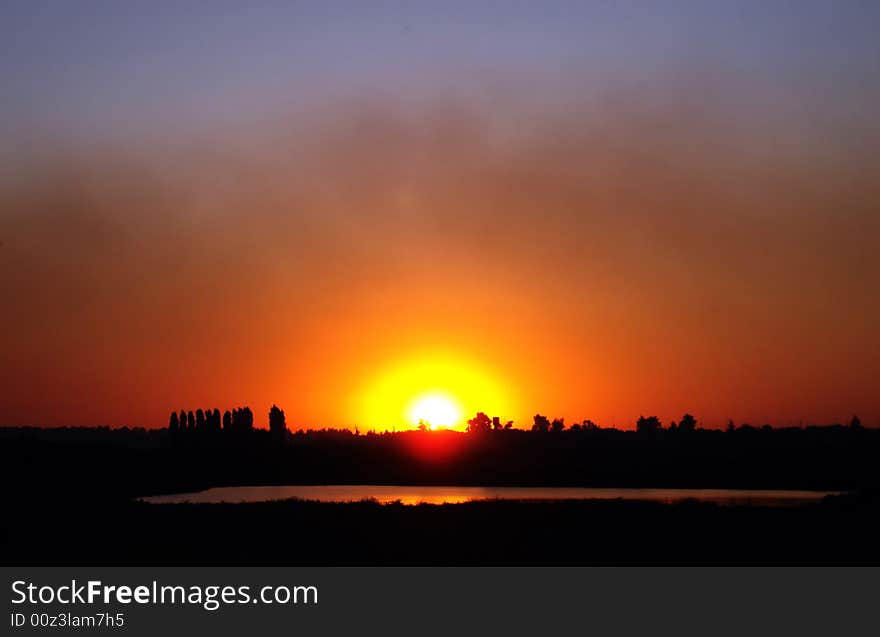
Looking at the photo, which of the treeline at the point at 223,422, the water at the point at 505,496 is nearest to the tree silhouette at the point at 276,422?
the treeline at the point at 223,422

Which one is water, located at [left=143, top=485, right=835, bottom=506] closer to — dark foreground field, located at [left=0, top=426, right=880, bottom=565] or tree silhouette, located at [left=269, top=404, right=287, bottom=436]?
dark foreground field, located at [left=0, top=426, right=880, bottom=565]

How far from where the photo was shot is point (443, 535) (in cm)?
4000

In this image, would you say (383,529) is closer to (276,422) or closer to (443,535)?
(443,535)

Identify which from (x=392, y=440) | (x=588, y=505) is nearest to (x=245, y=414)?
(x=392, y=440)

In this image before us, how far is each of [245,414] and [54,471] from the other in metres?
73.5

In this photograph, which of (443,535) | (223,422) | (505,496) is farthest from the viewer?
(223,422)

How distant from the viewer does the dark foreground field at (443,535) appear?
115ft

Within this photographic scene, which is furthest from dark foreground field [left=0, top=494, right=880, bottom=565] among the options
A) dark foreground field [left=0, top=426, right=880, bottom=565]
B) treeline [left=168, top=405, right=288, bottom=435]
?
treeline [left=168, top=405, right=288, bottom=435]

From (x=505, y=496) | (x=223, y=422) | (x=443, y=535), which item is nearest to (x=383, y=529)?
(x=443, y=535)

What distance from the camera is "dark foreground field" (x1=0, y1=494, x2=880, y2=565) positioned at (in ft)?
115

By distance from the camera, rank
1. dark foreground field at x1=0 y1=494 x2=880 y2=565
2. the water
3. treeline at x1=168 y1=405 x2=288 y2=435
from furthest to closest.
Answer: treeline at x1=168 y1=405 x2=288 y2=435, the water, dark foreground field at x1=0 y1=494 x2=880 y2=565

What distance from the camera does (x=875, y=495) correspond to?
174 feet

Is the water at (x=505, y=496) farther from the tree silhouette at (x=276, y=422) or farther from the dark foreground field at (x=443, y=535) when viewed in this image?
the tree silhouette at (x=276, y=422)

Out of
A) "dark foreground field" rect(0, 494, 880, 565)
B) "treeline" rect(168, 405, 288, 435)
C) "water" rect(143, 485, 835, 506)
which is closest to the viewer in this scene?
"dark foreground field" rect(0, 494, 880, 565)
